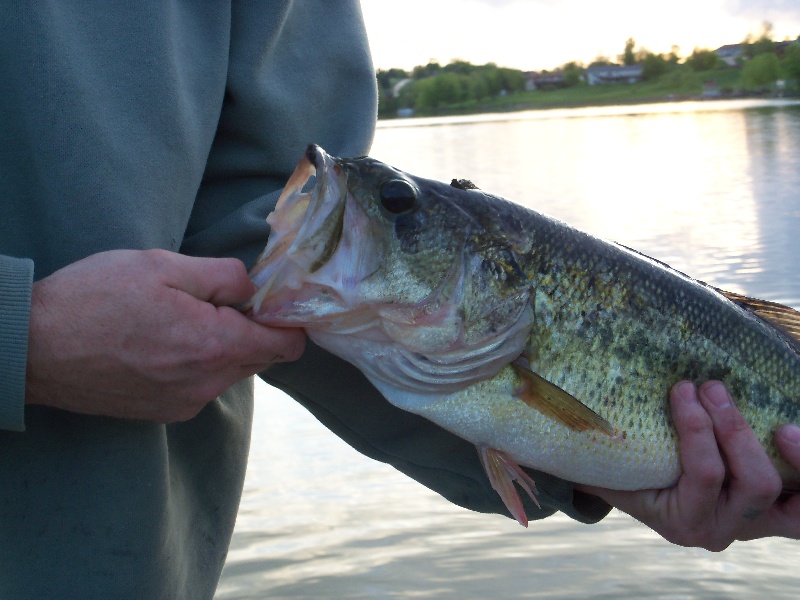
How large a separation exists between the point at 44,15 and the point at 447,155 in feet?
82.1

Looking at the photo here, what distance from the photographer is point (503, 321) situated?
7.88ft

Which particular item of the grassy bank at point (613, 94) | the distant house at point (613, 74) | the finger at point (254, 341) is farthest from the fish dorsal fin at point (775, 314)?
the distant house at point (613, 74)

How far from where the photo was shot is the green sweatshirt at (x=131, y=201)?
2010 mm

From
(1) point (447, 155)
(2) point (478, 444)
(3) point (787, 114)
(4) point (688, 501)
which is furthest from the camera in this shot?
(3) point (787, 114)

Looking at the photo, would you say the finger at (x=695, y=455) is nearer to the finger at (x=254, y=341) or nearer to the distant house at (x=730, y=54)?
the finger at (x=254, y=341)

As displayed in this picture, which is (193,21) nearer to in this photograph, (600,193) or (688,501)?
(688,501)

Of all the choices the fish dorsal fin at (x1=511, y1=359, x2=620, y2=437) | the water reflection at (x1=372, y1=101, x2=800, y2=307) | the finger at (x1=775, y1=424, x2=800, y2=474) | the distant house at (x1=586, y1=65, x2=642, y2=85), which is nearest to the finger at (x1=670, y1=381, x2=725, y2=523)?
the finger at (x1=775, y1=424, x2=800, y2=474)

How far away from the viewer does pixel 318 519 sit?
194 inches

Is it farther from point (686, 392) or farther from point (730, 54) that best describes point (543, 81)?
point (686, 392)

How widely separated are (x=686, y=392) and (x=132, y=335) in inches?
63.7

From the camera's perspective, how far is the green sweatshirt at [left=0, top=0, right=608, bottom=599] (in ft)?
6.59

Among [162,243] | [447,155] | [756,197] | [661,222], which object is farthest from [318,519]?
[447,155]

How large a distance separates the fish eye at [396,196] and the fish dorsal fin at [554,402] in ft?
1.73

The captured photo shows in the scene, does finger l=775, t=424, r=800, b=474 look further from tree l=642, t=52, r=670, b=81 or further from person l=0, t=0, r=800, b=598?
tree l=642, t=52, r=670, b=81
